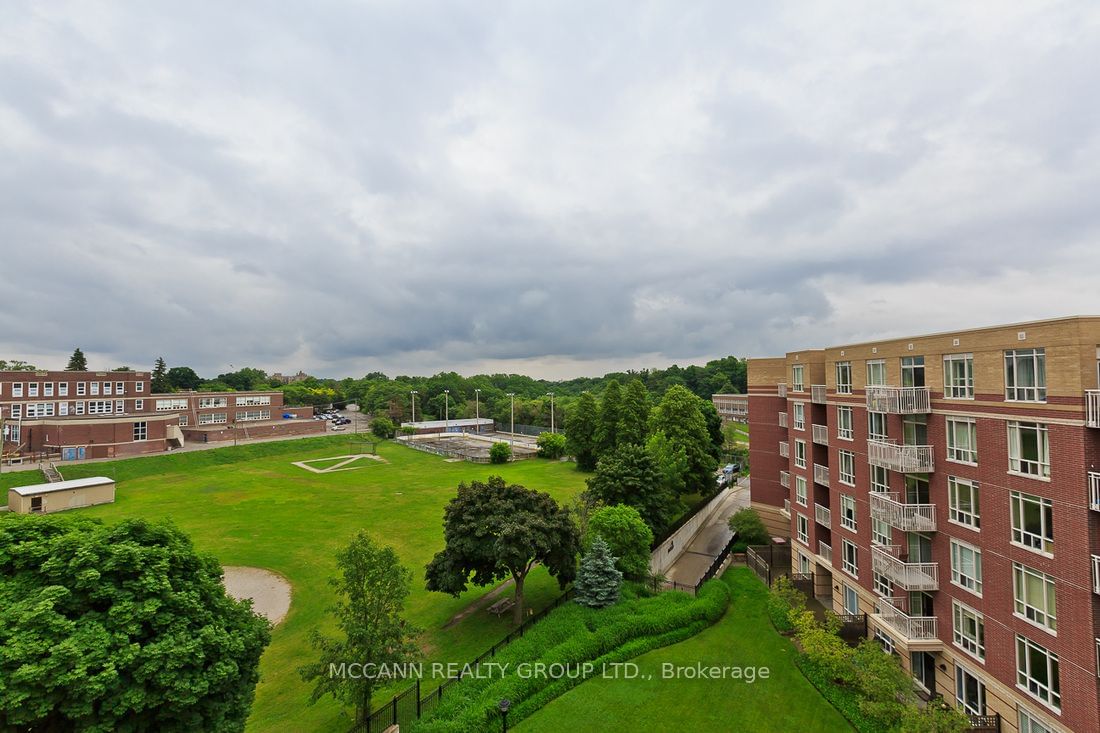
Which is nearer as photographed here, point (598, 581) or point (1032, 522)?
point (1032, 522)

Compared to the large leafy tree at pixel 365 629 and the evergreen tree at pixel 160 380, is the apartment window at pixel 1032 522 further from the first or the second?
the evergreen tree at pixel 160 380

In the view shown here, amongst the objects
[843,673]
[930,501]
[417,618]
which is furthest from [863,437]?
[417,618]

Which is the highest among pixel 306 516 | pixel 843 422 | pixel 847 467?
pixel 843 422

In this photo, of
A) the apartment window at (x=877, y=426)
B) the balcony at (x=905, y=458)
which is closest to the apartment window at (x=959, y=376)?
the balcony at (x=905, y=458)

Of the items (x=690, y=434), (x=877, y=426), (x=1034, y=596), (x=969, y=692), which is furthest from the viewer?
(x=690, y=434)

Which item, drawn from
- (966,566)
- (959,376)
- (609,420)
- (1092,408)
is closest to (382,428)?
(609,420)

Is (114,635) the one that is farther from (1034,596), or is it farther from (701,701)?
(1034,596)

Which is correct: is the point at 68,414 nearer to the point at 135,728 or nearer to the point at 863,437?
the point at 135,728
